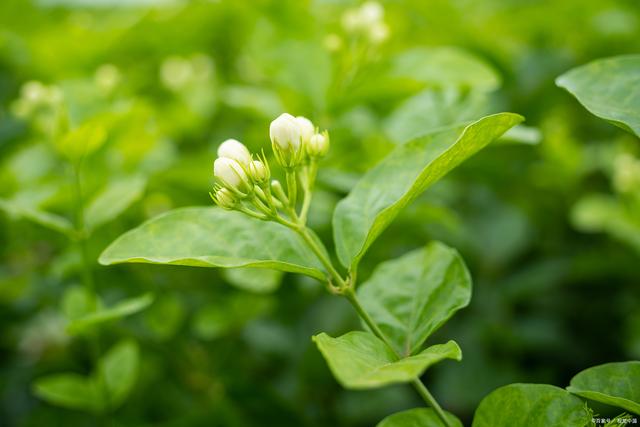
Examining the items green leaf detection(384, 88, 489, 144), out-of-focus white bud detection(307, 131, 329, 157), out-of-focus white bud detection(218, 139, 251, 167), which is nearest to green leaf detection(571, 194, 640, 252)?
green leaf detection(384, 88, 489, 144)

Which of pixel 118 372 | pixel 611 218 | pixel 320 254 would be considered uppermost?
pixel 320 254

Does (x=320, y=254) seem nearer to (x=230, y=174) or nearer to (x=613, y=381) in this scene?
(x=230, y=174)

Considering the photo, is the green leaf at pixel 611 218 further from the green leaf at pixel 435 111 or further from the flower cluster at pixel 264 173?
the flower cluster at pixel 264 173

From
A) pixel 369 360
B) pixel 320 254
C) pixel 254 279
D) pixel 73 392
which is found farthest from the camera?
pixel 73 392

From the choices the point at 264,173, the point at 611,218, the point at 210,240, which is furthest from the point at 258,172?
the point at 611,218

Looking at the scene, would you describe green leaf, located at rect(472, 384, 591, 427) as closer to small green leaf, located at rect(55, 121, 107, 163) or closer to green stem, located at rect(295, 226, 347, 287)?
green stem, located at rect(295, 226, 347, 287)

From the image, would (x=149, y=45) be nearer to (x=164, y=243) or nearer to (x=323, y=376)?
(x=323, y=376)

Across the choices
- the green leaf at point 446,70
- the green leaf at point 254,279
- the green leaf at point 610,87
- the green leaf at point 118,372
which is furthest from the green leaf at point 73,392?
the green leaf at point 610,87
